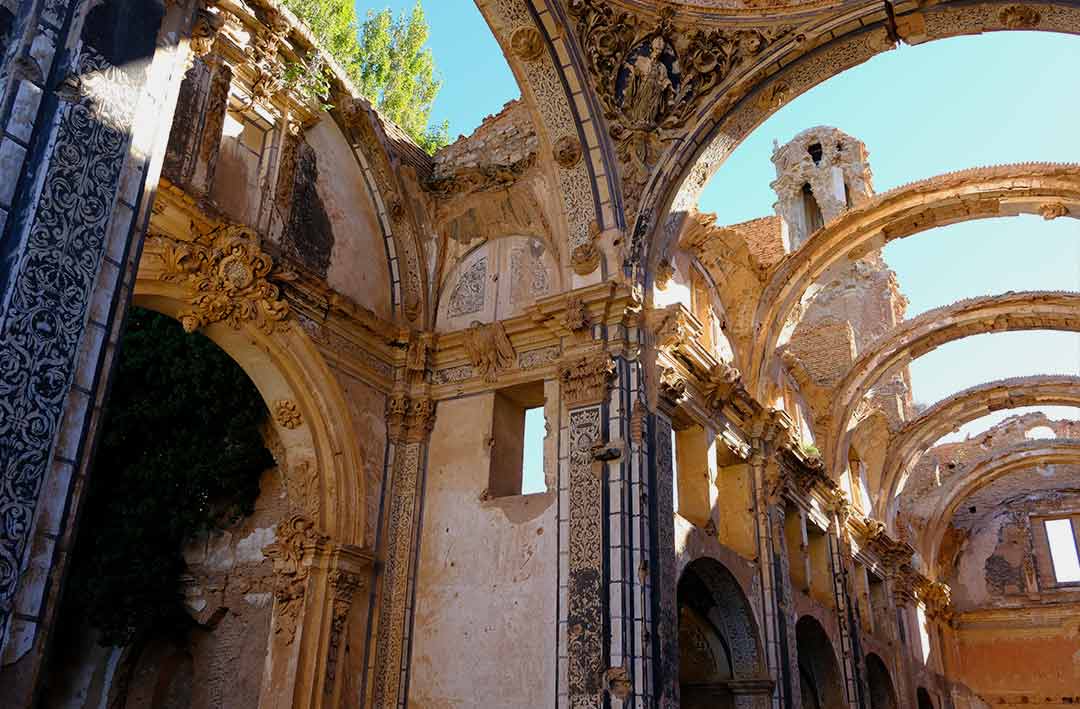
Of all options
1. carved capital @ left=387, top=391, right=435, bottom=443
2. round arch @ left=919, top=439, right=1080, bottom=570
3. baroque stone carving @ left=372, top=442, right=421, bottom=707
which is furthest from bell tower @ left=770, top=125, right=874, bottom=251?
baroque stone carving @ left=372, top=442, right=421, bottom=707

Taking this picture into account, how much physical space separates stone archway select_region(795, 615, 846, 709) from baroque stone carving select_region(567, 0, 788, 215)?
8069mm

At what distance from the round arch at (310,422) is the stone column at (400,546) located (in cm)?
52

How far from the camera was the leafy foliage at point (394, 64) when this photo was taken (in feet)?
53.4

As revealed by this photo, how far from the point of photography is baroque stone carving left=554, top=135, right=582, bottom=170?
441 inches

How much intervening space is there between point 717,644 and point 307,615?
17.9 ft

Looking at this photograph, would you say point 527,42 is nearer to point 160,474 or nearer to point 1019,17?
point 1019,17

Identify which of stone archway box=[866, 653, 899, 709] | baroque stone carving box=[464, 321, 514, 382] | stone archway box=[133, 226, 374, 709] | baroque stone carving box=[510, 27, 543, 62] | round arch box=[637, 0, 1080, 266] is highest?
baroque stone carving box=[510, 27, 543, 62]

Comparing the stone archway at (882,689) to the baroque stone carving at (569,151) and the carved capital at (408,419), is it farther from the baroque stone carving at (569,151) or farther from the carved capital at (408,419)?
the baroque stone carving at (569,151)

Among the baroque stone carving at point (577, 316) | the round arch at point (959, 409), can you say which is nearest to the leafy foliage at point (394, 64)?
the baroque stone carving at point (577, 316)

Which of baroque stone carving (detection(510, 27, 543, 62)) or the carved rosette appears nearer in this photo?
the carved rosette

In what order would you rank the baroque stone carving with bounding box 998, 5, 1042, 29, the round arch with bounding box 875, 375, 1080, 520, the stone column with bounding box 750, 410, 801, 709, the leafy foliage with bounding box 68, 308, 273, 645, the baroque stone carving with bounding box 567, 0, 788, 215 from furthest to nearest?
the round arch with bounding box 875, 375, 1080, 520 → the stone column with bounding box 750, 410, 801, 709 → the leafy foliage with bounding box 68, 308, 273, 645 → the baroque stone carving with bounding box 567, 0, 788, 215 → the baroque stone carving with bounding box 998, 5, 1042, 29

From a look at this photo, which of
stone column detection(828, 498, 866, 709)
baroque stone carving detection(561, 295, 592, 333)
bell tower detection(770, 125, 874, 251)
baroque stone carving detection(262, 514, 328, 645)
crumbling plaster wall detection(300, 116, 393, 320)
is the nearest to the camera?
baroque stone carving detection(262, 514, 328, 645)

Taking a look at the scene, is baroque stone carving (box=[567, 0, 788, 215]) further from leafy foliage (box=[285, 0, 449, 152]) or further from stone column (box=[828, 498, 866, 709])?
stone column (box=[828, 498, 866, 709])

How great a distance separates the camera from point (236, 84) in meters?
10.4
